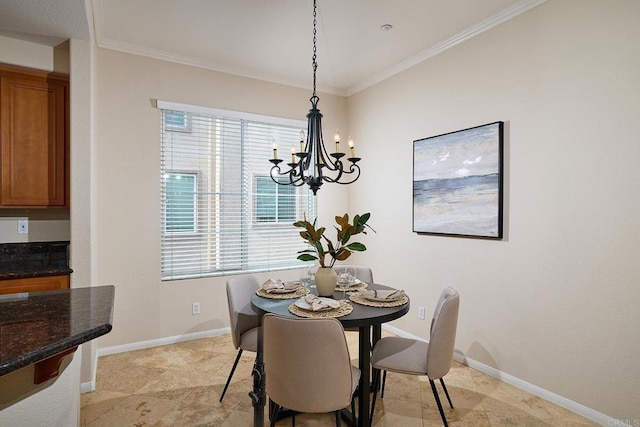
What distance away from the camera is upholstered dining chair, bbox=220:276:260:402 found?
2510 mm

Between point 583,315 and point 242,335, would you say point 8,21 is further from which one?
point 583,315

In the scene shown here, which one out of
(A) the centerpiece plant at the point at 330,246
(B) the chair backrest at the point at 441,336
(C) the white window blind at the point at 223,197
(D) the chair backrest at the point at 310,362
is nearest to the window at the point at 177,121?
(C) the white window blind at the point at 223,197

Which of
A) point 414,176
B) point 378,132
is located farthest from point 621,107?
point 378,132

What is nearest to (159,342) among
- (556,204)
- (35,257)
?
(35,257)

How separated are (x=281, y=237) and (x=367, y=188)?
3.90ft

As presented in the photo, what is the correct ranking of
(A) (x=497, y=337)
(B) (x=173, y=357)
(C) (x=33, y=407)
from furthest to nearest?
(B) (x=173, y=357)
(A) (x=497, y=337)
(C) (x=33, y=407)

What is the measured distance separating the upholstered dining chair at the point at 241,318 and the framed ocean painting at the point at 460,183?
5.92 feet

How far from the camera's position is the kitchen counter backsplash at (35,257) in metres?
2.71

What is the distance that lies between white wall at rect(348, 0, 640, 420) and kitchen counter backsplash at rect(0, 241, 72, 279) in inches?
127

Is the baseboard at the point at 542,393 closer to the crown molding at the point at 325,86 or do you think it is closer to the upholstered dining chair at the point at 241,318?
the upholstered dining chair at the point at 241,318

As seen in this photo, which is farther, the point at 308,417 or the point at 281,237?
the point at 281,237

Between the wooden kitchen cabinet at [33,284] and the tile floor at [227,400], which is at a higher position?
the wooden kitchen cabinet at [33,284]

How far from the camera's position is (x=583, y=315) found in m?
2.34

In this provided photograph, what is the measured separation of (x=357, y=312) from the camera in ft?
6.68
